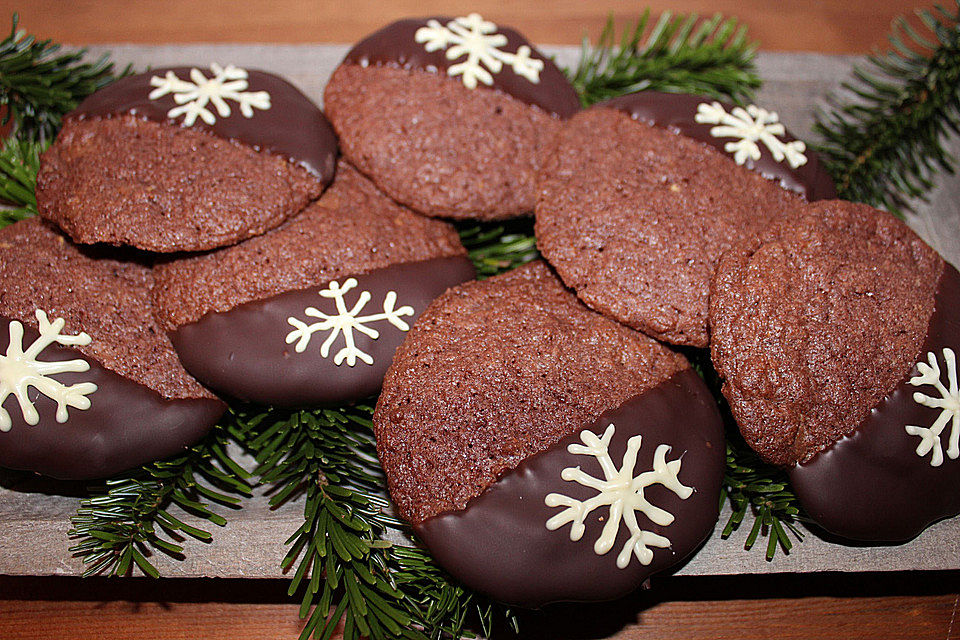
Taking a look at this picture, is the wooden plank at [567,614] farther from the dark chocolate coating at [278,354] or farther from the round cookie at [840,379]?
the dark chocolate coating at [278,354]

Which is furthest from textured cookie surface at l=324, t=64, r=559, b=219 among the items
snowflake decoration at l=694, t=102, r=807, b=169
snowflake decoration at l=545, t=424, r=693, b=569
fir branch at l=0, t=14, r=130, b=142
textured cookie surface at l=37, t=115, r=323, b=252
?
fir branch at l=0, t=14, r=130, b=142

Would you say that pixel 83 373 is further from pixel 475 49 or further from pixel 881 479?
pixel 881 479

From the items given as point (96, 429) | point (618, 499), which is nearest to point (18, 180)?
point (96, 429)

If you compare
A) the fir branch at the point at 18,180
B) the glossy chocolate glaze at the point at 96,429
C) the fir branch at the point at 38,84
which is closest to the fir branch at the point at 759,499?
the glossy chocolate glaze at the point at 96,429

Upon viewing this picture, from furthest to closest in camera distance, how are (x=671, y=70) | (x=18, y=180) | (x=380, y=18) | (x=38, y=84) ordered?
1. (x=380, y=18)
2. (x=671, y=70)
3. (x=38, y=84)
4. (x=18, y=180)

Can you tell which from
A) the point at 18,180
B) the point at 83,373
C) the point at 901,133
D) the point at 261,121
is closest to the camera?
the point at 83,373

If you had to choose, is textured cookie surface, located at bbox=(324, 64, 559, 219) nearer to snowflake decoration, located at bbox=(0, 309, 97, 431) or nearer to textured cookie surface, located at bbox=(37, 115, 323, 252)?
textured cookie surface, located at bbox=(37, 115, 323, 252)

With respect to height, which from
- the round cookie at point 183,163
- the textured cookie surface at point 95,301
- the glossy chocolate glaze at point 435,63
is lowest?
the textured cookie surface at point 95,301
